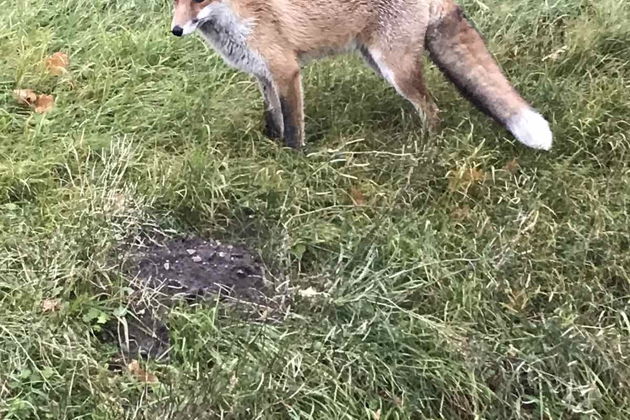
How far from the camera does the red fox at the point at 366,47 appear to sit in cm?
414

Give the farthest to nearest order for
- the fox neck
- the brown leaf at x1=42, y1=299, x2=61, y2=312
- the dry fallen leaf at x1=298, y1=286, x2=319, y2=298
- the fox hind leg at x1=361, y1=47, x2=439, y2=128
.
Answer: the fox hind leg at x1=361, y1=47, x2=439, y2=128, the fox neck, the dry fallen leaf at x1=298, y1=286, x2=319, y2=298, the brown leaf at x1=42, y1=299, x2=61, y2=312

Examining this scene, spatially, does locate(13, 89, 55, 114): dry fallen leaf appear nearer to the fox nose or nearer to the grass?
the grass

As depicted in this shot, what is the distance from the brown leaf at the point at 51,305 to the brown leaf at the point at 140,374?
1.20ft

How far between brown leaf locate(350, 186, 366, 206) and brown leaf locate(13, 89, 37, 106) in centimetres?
173

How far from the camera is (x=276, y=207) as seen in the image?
3793mm

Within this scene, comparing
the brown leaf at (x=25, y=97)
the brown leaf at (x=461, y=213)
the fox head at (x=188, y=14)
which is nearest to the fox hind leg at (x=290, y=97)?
the fox head at (x=188, y=14)

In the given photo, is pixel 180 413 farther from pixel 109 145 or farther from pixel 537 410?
pixel 109 145

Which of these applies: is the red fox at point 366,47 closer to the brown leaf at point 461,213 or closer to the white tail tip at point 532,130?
the white tail tip at point 532,130

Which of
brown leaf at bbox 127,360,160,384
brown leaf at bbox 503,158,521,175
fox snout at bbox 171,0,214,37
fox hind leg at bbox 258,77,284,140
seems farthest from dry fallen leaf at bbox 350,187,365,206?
brown leaf at bbox 127,360,160,384

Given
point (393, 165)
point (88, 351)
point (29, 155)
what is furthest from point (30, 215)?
point (393, 165)

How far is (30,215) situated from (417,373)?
176cm

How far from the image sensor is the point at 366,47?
14.5 feet

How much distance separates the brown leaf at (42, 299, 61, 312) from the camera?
3.13 meters

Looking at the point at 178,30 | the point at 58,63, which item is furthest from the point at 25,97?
the point at 178,30
